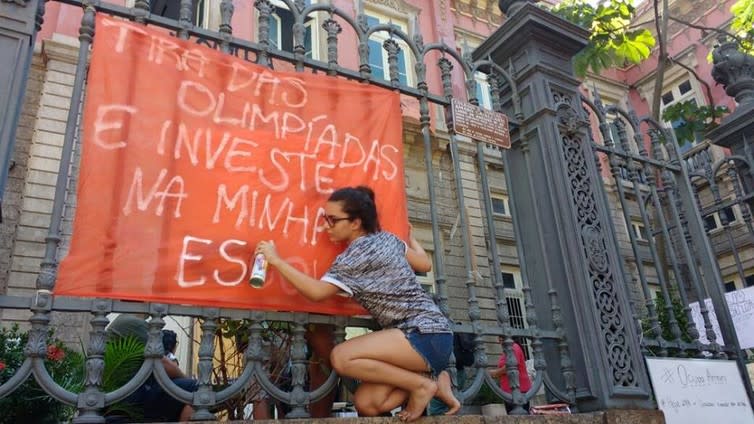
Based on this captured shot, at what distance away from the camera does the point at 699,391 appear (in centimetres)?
350

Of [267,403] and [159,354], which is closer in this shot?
[159,354]

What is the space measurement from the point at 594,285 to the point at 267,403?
1964mm

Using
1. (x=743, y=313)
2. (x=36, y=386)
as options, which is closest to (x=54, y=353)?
(x=36, y=386)

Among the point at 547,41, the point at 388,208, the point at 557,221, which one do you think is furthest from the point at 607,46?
the point at 388,208

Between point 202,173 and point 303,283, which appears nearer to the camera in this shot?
point 303,283

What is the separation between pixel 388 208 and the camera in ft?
10.5

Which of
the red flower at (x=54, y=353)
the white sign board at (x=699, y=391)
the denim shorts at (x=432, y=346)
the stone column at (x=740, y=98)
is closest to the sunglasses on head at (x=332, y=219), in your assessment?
the denim shorts at (x=432, y=346)

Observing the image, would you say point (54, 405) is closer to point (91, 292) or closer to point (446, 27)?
point (91, 292)

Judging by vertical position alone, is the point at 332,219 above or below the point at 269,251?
above

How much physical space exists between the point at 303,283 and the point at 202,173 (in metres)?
0.72

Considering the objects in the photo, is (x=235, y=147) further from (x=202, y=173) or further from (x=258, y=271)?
(x=258, y=271)

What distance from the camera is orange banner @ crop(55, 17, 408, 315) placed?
2.43m

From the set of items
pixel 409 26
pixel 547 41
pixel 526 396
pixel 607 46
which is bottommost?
pixel 526 396

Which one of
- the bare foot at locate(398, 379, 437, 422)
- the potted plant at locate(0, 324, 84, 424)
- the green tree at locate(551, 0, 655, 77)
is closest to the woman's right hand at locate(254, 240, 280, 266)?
the bare foot at locate(398, 379, 437, 422)
